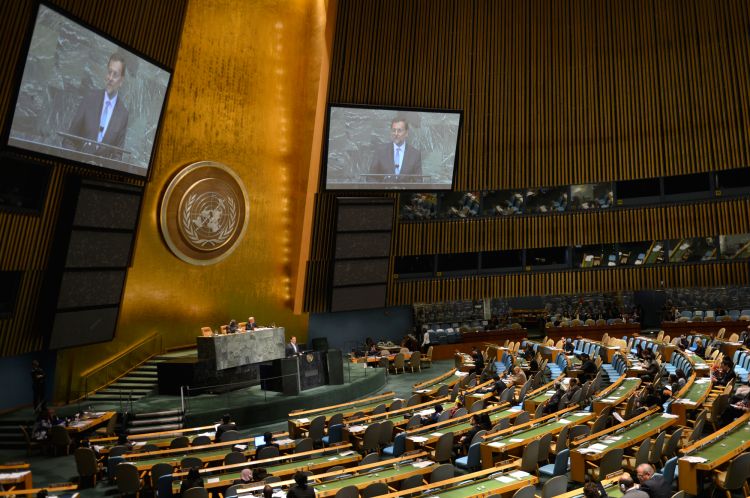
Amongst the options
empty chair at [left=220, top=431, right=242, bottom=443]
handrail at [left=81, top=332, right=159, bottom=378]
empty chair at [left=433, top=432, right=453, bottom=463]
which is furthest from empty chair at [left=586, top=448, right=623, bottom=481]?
handrail at [left=81, top=332, right=159, bottom=378]

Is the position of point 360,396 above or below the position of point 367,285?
below

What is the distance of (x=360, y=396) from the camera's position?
17.3m

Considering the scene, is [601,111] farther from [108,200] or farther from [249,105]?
[108,200]

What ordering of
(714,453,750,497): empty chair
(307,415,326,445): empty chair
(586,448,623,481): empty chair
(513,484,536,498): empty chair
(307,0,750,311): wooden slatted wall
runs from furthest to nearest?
(307,0,750,311): wooden slatted wall < (307,415,326,445): empty chair < (586,448,623,481): empty chair < (714,453,750,497): empty chair < (513,484,536,498): empty chair

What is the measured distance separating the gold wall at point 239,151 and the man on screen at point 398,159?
2543 millimetres

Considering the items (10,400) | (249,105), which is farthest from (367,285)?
(10,400)

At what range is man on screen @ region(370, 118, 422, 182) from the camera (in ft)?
65.8

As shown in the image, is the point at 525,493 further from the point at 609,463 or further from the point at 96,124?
the point at 96,124

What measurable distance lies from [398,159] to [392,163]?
23 cm

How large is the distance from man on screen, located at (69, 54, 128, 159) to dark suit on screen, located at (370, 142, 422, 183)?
780 cm

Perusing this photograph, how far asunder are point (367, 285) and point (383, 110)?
540 cm

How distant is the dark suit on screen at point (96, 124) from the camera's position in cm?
→ 1321

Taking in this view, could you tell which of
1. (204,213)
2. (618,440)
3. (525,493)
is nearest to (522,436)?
(618,440)

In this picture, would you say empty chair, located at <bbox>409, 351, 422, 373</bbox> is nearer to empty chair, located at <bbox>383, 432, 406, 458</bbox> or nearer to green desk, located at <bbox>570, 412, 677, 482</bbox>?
empty chair, located at <bbox>383, 432, 406, 458</bbox>
